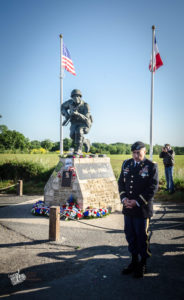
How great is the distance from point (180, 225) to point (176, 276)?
3.12m

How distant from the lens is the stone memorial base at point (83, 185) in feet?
24.7

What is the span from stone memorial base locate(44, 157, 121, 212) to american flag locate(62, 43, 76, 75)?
273 inches

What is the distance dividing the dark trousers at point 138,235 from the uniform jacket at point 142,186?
125mm

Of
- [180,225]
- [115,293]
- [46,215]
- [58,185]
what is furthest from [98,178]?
[115,293]

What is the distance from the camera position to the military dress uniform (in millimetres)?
3645

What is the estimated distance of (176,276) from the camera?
11.7 ft

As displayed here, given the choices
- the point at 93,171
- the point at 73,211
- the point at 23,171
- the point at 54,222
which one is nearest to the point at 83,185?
the point at 93,171

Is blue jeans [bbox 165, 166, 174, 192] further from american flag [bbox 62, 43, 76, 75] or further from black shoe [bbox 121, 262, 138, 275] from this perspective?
american flag [bbox 62, 43, 76, 75]

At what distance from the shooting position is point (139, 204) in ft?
12.0

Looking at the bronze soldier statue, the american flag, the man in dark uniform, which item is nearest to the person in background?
the bronze soldier statue

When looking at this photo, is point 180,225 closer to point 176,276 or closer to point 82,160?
point 176,276

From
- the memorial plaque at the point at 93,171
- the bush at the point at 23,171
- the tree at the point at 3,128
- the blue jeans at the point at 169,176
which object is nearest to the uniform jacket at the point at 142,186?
the memorial plaque at the point at 93,171

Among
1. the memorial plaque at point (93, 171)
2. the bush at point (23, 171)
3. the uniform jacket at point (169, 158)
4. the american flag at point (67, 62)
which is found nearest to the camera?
the memorial plaque at point (93, 171)

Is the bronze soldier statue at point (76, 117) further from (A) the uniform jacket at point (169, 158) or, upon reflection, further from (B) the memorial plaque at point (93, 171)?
(A) the uniform jacket at point (169, 158)
